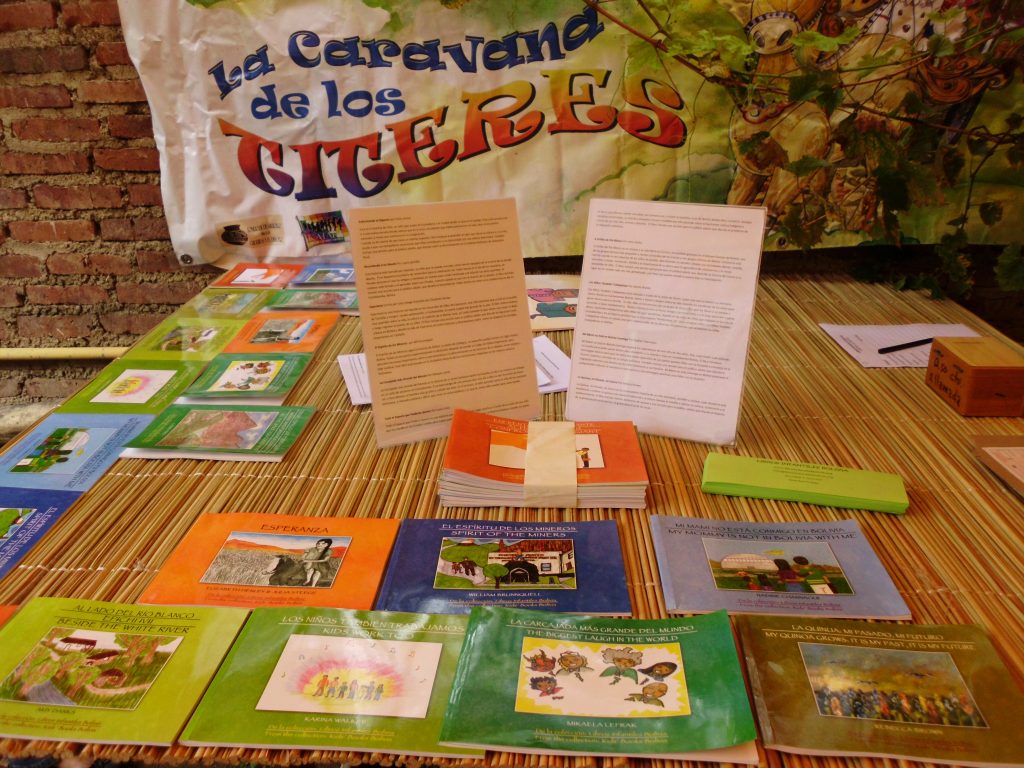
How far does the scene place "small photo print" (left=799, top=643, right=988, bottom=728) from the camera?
25.7 inches

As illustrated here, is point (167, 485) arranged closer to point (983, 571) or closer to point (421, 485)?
point (421, 485)

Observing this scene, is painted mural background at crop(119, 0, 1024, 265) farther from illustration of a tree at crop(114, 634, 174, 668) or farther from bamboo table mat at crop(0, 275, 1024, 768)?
illustration of a tree at crop(114, 634, 174, 668)

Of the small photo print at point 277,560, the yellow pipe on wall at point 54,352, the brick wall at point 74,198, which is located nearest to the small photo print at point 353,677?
the small photo print at point 277,560

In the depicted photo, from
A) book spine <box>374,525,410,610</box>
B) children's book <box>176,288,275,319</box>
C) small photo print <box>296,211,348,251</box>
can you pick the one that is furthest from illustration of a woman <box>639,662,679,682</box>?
small photo print <box>296,211,348,251</box>

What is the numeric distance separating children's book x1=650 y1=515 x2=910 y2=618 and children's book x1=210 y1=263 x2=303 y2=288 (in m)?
1.18

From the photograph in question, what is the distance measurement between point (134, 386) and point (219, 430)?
0.24 m

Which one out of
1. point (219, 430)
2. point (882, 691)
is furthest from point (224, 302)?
point (882, 691)

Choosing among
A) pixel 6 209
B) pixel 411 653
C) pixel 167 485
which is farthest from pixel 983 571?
pixel 6 209

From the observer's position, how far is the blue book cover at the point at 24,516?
2.85ft

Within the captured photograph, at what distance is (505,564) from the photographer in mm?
839

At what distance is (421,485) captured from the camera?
100 centimetres

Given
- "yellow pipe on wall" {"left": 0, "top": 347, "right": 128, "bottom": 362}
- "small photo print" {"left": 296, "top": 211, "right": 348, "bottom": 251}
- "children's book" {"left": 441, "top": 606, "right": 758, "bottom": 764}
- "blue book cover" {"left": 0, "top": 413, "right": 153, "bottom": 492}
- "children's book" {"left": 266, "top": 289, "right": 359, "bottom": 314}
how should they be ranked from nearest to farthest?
"children's book" {"left": 441, "top": 606, "right": 758, "bottom": 764} < "blue book cover" {"left": 0, "top": 413, "right": 153, "bottom": 492} < "children's book" {"left": 266, "top": 289, "right": 359, "bottom": 314} < "small photo print" {"left": 296, "top": 211, "right": 348, "bottom": 251} < "yellow pipe on wall" {"left": 0, "top": 347, "right": 128, "bottom": 362}

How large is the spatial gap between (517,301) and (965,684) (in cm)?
73

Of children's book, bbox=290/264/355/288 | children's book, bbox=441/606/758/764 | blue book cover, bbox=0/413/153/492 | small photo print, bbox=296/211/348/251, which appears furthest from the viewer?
small photo print, bbox=296/211/348/251
